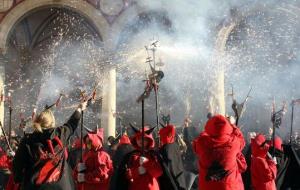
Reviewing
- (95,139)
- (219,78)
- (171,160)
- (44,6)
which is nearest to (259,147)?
(171,160)

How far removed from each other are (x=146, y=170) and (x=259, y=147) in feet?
6.79

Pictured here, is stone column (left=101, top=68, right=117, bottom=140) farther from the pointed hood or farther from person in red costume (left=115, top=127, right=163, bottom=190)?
person in red costume (left=115, top=127, right=163, bottom=190)

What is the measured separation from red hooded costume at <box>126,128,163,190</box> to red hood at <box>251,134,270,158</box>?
5.87 feet

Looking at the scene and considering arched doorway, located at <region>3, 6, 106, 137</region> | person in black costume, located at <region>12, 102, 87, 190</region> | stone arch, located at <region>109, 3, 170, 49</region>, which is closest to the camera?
person in black costume, located at <region>12, 102, 87, 190</region>

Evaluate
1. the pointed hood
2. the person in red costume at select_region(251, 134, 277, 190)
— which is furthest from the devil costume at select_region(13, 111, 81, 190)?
the person in red costume at select_region(251, 134, 277, 190)

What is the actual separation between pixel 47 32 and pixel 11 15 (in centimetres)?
535

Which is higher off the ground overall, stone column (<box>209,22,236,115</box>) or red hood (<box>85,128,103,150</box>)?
stone column (<box>209,22,236,115</box>)

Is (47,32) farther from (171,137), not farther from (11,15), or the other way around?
(171,137)

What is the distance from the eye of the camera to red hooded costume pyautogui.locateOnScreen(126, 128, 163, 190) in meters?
5.71

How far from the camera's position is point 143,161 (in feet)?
→ 18.5

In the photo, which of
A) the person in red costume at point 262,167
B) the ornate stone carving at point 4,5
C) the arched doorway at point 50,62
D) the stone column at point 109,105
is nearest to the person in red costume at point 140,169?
the person in red costume at point 262,167

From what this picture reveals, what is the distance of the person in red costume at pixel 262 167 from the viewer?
681 centimetres

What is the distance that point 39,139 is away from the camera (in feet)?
17.2

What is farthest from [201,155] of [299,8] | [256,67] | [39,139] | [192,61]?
[256,67]
